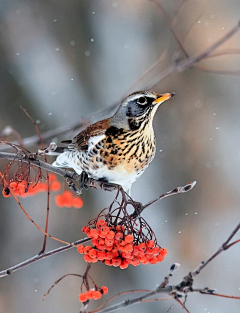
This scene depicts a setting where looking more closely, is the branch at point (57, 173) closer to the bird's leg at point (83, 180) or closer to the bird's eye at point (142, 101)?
the bird's leg at point (83, 180)

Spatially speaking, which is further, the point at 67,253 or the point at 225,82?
the point at 225,82

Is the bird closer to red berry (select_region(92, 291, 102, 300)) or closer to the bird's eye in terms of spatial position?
the bird's eye

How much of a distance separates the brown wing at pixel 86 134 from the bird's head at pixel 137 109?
0.10 meters

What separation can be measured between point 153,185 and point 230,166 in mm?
908

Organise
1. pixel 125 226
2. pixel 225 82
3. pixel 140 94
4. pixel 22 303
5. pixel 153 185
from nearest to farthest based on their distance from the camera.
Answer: pixel 125 226, pixel 140 94, pixel 22 303, pixel 153 185, pixel 225 82

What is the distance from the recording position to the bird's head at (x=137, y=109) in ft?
4.54

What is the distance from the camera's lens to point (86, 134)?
1.68m

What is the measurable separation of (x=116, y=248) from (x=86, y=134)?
66 centimetres

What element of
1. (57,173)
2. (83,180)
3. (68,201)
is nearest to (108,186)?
(83,180)

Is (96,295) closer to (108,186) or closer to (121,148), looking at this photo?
(108,186)

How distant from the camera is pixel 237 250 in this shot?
3.80 m

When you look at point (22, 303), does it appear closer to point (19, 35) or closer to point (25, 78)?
point (25, 78)

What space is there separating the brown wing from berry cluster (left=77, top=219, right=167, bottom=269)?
542 mm

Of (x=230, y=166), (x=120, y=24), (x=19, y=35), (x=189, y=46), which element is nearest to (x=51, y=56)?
(x=19, y=35)
